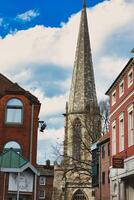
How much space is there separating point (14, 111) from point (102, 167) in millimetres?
10452

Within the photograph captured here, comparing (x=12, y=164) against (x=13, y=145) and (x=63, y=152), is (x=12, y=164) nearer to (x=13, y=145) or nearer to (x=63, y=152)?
(x=13, y=145)

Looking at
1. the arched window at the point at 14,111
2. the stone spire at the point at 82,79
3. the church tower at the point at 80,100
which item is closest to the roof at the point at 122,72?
the arched window at the point at 14,111

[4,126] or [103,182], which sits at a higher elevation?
[4,126]

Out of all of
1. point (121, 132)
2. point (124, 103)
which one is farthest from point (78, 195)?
point (124, 103)

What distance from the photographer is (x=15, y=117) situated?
143 feet

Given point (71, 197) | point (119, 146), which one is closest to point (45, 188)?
point (71, 197)

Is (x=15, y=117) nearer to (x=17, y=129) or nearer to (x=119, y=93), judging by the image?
(x=17, y=129)

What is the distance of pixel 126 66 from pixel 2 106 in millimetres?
15508

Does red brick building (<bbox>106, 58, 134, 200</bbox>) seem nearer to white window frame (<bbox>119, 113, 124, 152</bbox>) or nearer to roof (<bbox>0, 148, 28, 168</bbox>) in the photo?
white window frame (<bbox>119, 113, 124, 152</bbox>)

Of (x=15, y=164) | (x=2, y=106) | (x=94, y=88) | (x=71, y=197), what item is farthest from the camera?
(x=94, y=88)

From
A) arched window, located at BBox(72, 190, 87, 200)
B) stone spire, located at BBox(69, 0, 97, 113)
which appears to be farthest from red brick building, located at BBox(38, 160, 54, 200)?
stone spire, located at BBox(69, 0, 97, 113)

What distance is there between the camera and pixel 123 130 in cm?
3288

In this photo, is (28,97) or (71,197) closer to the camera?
(28,97)

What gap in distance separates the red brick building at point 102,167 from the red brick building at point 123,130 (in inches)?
263
